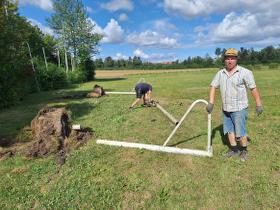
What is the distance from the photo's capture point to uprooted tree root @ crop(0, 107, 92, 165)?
6.94 metres

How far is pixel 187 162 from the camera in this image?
20.3 ft

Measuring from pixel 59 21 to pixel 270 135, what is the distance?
1550 inches

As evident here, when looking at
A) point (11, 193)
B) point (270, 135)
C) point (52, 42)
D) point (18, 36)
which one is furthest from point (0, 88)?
point (52, 42)

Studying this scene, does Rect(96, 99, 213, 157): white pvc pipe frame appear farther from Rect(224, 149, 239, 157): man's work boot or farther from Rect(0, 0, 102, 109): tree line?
Rect(0, 0, 102, 109): tree line

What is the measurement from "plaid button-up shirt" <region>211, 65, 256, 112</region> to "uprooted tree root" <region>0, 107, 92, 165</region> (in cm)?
349

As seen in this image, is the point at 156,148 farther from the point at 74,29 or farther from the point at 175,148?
the point at 74,29

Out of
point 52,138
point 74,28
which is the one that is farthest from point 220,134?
point 74,28

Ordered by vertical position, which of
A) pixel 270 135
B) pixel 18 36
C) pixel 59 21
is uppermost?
pixel 59 21

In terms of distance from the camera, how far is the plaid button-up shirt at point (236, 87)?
5852 mm

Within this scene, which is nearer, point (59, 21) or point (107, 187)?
point (107, 187)

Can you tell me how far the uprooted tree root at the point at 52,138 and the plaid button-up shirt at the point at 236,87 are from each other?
137 inches

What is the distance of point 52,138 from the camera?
7.28 m

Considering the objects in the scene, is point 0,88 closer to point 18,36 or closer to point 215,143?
point 18,36

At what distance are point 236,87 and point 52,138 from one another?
4186 mm
